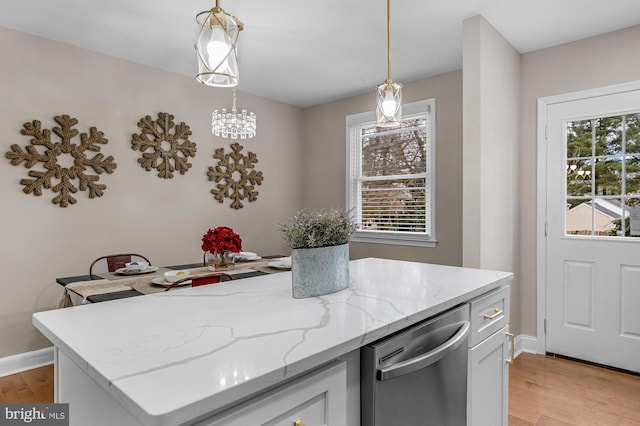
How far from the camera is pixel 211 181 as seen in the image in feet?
13.7

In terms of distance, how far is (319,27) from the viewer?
9.61 ft

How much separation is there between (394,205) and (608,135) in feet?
6.67

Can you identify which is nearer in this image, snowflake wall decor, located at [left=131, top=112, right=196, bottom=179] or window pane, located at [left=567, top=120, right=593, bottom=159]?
window pane, located at [left=567, top=120, right=593, bottom=159]

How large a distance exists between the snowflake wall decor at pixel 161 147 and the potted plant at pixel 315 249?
9.21 feet

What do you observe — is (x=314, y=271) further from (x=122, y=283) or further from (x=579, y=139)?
(x=579, y=139)

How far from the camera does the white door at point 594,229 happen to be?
9.43 ft

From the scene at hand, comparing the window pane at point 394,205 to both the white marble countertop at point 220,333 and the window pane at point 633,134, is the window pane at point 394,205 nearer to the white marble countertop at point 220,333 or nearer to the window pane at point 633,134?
the window pane at point 633,134

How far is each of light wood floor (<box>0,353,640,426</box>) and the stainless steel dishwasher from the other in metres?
1.19

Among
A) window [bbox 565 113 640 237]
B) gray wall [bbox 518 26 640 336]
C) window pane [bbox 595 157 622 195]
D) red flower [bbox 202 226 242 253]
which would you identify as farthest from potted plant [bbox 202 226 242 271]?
window pane [bbox 595 157 622 195]

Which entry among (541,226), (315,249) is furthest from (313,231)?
(541,226)

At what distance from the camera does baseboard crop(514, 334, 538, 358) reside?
326cm

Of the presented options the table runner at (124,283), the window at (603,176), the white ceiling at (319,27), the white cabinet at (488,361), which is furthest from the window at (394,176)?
the white cabinet at (488,361)

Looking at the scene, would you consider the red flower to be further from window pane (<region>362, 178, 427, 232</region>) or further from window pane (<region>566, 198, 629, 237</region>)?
Result: window pane (<region>566, 198, 629, 237</region>)

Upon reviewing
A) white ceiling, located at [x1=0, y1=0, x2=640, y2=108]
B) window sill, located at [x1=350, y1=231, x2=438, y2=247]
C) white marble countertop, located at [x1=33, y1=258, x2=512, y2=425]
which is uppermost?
white ceiling, located at [x1=0, y1=0, x2=640, y2=108]
